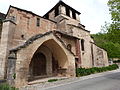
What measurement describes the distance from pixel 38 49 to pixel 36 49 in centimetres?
336

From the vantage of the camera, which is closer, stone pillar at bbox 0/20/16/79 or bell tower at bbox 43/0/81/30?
stone pillar at bbox 0/20/16/79

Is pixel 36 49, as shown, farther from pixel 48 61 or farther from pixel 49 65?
pixel 49 65

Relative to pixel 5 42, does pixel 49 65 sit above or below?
below

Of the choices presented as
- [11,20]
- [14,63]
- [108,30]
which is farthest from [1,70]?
[108,30]

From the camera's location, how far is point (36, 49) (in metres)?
9.33

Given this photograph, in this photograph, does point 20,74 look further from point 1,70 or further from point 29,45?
point 1,70

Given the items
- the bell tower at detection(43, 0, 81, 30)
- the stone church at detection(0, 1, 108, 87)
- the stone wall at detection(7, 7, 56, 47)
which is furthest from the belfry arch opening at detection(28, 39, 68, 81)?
the bell tower at detection(43, 0, 81, 30)

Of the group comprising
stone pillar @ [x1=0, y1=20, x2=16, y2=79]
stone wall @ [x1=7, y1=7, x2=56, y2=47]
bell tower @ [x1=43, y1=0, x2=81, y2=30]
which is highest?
bell tower @ [x1=43, y1=0, x2=81, y2=30]

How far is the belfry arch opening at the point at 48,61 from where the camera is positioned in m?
12.4

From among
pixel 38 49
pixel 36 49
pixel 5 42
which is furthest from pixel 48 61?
pixel 5 42

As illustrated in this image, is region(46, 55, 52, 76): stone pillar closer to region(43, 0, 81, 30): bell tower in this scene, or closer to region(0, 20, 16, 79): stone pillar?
region(0, 20, 16, 79): stone pillar

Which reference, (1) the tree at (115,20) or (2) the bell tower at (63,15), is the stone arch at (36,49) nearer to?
(1) the tree at (115,20)

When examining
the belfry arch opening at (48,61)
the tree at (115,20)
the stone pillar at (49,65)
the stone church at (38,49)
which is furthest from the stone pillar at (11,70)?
the tree at (115,20)

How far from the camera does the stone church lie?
8195mm
